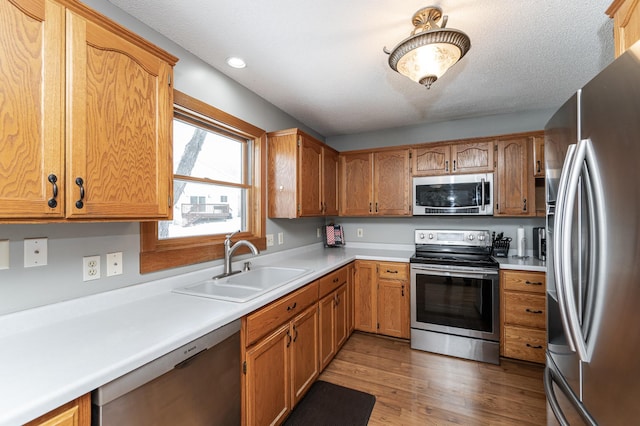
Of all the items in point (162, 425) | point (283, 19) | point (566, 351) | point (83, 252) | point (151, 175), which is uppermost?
point (283, 19)

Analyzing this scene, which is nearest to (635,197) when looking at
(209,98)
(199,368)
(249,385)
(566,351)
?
(566,351)

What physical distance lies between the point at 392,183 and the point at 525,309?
1.77m

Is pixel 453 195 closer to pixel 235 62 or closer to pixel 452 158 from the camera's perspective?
pixel 452 158

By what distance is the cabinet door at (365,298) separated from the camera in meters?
3.01

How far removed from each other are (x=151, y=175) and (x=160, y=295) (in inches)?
29.0

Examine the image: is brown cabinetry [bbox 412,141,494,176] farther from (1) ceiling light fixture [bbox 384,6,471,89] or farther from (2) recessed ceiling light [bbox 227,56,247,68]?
(2) recessed ceiling light [bbox 227,56,247,68]

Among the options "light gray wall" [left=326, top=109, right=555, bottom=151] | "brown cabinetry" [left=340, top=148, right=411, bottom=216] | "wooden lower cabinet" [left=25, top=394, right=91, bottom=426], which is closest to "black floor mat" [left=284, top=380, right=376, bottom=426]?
"wooden lower cabinet" [left=25, top=394, right=91, bottom=426]

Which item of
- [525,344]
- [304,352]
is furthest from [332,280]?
[525,344]

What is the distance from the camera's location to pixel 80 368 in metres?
0.85

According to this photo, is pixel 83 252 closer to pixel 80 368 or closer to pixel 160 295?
pixel 160 295

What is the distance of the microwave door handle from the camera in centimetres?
92

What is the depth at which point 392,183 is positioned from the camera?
3.30 m

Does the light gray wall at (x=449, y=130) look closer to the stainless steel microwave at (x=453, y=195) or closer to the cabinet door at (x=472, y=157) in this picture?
the cabinet door at (x=472, y=157)

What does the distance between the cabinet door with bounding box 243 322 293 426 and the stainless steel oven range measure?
Answer: 1550 mm
